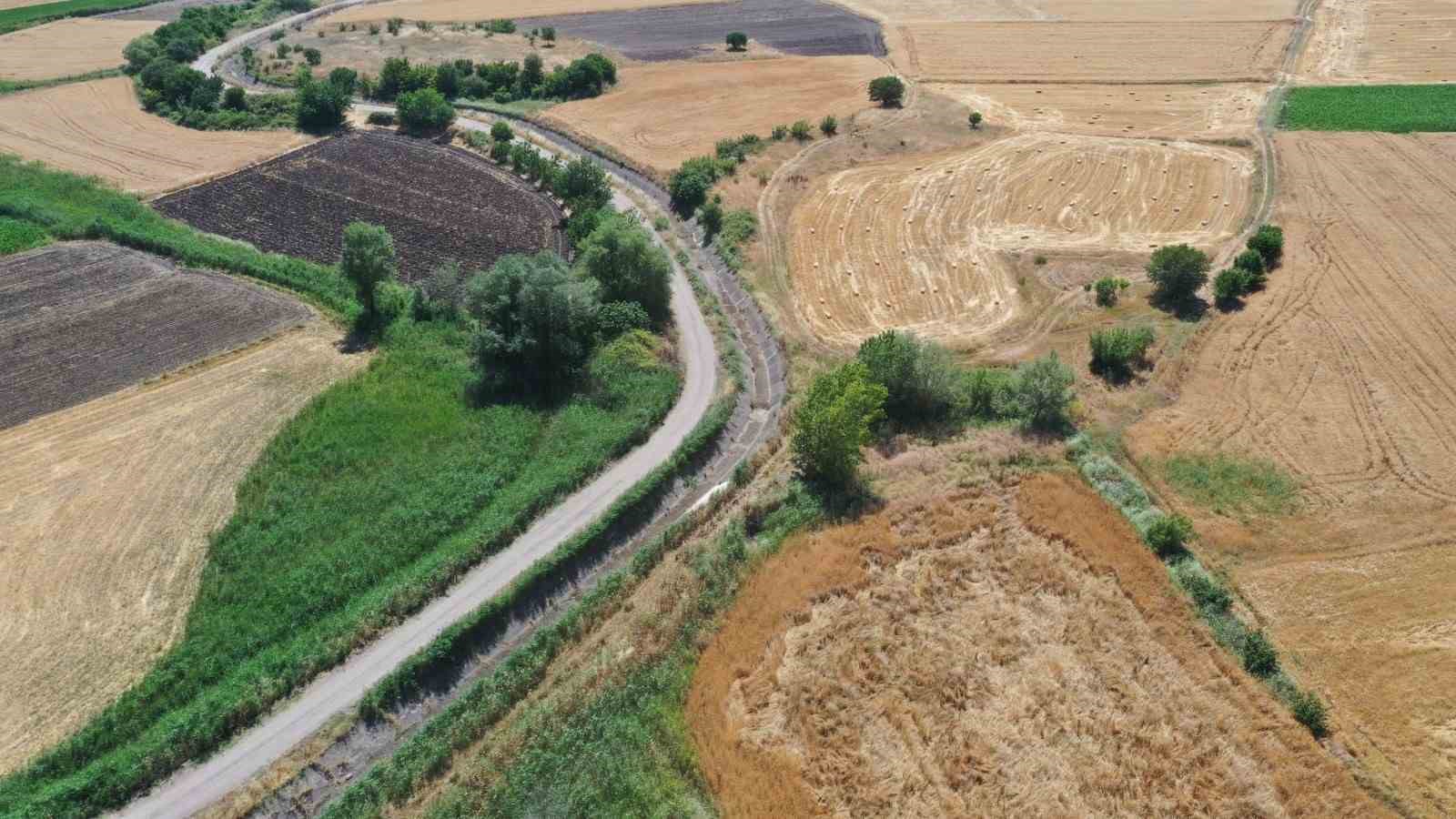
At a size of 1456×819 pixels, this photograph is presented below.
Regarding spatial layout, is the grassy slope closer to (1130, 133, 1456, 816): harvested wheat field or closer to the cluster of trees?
the cluster of trees

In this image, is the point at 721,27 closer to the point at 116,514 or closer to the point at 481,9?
the point at 481,9

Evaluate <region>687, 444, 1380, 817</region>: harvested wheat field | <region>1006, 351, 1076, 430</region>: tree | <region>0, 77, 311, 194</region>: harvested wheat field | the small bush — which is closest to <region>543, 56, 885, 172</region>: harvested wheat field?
<region>0, 77, 311, 194</region>: harvested wheat field

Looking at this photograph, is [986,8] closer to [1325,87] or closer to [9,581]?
[1325,87]

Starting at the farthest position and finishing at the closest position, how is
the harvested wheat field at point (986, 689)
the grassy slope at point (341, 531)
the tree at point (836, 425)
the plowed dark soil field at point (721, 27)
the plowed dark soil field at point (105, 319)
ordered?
the plowed dark soil field at point (721, 27)
the plowed dark soil field at point (105, 319)
the tree at point (836, 425)
the grassy slope at point (341, 531)
the harvested wheat field at point (986, 689)

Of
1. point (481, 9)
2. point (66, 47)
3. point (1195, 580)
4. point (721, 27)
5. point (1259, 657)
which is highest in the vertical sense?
point (721, 27)

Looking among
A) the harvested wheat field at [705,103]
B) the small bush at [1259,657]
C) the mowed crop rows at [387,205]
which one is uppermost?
the harvested wheat field at [705,103]

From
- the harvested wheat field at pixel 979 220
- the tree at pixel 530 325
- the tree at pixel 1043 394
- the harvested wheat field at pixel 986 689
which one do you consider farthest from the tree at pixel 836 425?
the tree at pixel 530 325

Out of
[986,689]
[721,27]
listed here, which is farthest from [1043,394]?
[721,27]

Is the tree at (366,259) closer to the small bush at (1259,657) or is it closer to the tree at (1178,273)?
the tree at (1178,273)
